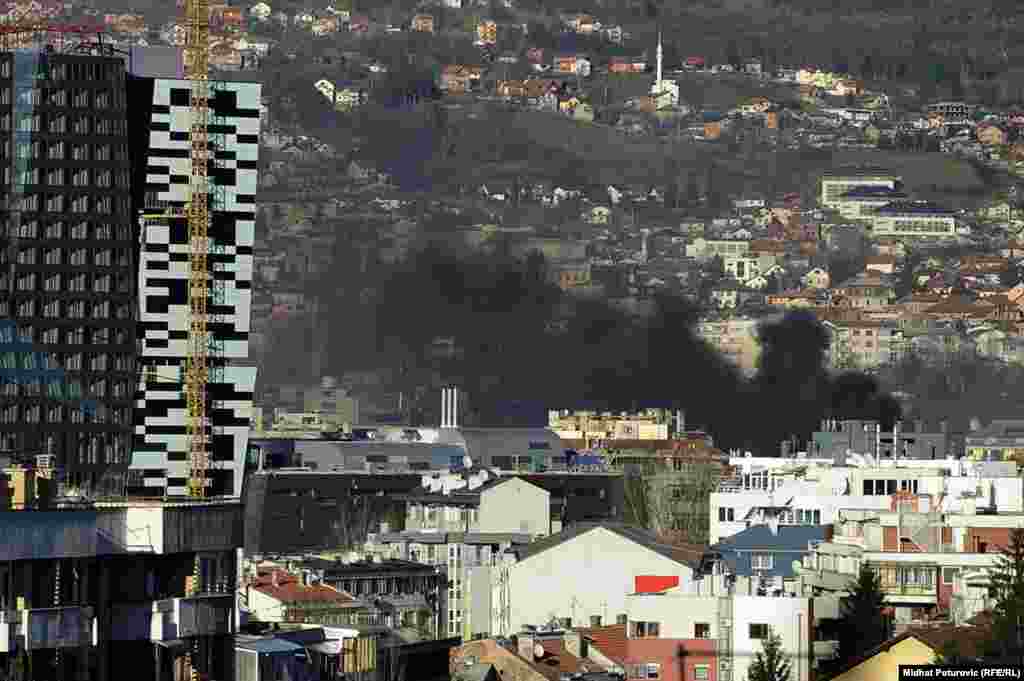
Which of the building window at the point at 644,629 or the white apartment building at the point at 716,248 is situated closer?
the building window at the point at 644,629

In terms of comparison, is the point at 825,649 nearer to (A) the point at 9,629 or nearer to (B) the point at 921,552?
(B) the point at 921,552

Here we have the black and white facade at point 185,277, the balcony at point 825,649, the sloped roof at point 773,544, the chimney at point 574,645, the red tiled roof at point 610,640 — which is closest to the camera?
the balcony at point 825,649

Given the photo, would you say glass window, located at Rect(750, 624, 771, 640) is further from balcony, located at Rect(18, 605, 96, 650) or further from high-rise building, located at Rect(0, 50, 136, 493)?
high-rise building, located at Rect(0, 50, 136, 493)

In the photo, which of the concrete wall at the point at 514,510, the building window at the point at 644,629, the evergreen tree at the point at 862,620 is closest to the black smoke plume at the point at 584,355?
the concrete wall at the point at 514,510

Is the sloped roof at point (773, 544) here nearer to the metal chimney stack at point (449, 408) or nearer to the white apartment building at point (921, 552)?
the white apartment building at point (921, 552)

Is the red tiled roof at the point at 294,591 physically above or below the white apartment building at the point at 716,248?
below

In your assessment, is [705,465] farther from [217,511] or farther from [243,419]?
[217,511]

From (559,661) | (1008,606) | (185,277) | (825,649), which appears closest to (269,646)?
(1008,606)
